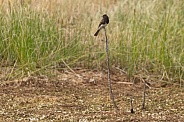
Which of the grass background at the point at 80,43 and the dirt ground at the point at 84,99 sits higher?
the grass background at the point at 80,43

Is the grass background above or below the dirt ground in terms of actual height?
above

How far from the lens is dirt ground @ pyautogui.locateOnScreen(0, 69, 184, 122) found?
4.67 m

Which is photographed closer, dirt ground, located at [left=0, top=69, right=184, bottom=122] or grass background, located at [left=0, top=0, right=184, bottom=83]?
dirt ground, located at [left=0, top=69, right=184, bottom=122]

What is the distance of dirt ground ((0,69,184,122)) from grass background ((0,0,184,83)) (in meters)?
0.19

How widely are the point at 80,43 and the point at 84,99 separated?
1.55 m

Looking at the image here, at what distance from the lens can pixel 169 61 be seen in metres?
6.32

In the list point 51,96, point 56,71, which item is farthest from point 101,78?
point 51,96

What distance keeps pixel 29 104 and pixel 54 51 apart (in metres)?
1.49

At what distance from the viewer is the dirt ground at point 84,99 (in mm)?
4668

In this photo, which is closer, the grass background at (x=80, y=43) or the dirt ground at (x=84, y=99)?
the dirt ground at (x=84, y=99)

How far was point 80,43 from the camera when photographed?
6.76 meters

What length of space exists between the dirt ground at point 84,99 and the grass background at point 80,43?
187 millimetres

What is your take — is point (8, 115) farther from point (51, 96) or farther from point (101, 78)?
point (101, 78)

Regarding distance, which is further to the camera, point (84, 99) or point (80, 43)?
point (80, 43)
